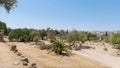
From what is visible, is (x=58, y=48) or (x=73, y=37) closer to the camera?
(x=58, y=48)

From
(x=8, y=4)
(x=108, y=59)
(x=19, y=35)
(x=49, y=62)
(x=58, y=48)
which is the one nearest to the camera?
(x=8, y=4)

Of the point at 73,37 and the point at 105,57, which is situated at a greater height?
the point at 73,37

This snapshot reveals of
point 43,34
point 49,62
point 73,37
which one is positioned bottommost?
point 49,62

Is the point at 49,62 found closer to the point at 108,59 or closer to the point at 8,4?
the point at 8,4

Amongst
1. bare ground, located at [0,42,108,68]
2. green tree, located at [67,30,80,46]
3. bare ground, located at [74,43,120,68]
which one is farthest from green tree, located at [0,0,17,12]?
green tree, located at [67,30,80,46]

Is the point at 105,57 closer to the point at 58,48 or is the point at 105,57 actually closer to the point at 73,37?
the point at 58,48

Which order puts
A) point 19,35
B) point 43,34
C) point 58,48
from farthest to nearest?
point 43,34, point 19,35, point 58,48

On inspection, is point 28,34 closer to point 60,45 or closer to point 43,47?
point 43,47

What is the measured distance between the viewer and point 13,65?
15266 mm

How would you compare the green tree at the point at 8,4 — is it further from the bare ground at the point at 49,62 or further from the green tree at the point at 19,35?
the green tree at the point at 19,35

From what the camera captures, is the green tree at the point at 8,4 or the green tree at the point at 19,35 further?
the green tree at the point at 19,35

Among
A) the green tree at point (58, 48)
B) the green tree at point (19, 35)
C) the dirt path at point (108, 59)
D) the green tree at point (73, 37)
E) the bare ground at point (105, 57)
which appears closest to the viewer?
the dirt path at point (108, 59)

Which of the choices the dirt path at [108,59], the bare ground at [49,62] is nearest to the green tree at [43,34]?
the dirt path at [108,59]

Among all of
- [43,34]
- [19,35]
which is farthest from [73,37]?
[43,34]
